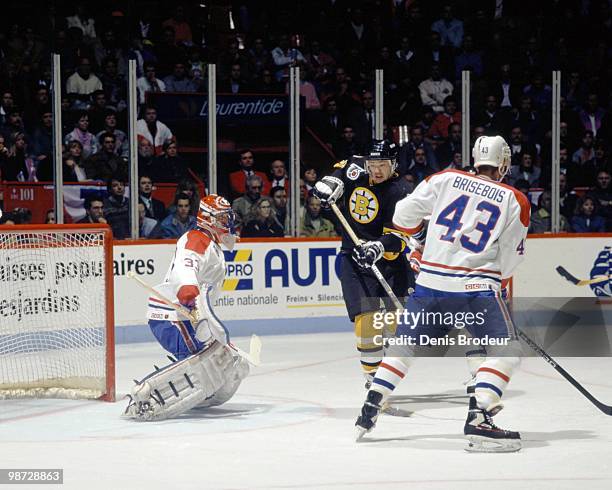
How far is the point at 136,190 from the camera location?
27.6 feet

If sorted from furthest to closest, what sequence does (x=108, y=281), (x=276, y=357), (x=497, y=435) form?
(x=276, y=357) < (x=108, y=281) < (x=497, y=435)

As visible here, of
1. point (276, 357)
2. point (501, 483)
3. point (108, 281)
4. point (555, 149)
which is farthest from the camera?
point (555, 149)

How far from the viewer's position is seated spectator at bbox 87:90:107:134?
906 cm

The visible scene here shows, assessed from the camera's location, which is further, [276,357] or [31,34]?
[31,34]

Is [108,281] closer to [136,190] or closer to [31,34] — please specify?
[136,190]

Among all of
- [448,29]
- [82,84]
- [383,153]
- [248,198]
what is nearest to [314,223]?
[248,198]

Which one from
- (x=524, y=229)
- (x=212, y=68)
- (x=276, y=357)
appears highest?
(x=212, y=68)

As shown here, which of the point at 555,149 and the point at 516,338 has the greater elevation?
the point at 555,149

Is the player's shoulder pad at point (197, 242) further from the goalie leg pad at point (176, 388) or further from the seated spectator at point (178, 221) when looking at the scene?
the seated spectator at point (178, 221)

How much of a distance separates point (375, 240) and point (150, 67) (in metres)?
4.14

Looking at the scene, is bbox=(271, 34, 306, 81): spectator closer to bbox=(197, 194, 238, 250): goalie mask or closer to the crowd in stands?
the crowd in stands

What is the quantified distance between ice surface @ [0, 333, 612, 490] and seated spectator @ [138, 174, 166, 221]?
1968 mm

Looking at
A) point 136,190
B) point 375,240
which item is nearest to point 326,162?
point 136,190

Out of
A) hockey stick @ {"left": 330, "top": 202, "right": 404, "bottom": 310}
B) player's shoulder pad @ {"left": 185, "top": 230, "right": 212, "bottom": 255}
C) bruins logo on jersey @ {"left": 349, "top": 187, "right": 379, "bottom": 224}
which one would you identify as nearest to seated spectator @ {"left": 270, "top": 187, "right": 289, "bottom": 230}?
bruins logo on jersey @ {"left": 349, "top": 187, "right": 379, "bottom": 224}
